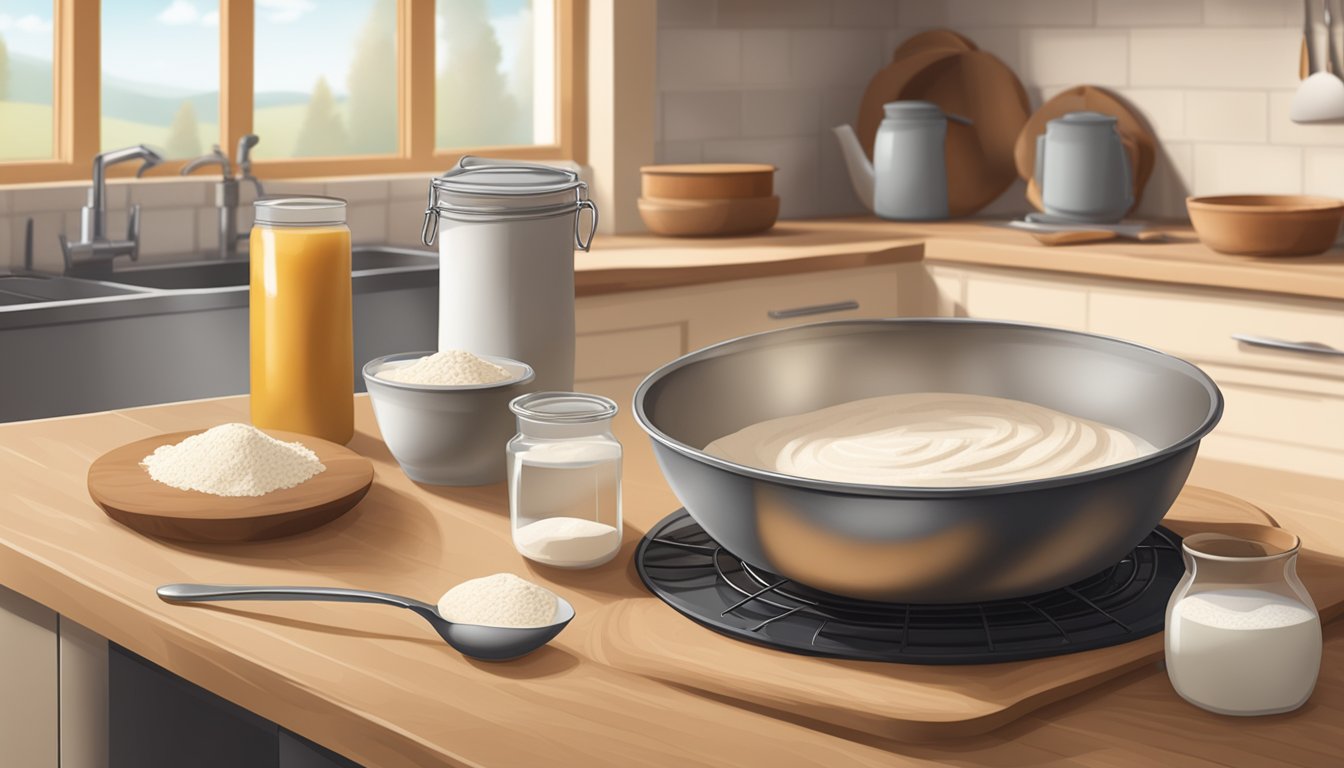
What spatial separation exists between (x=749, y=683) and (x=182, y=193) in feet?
8.64

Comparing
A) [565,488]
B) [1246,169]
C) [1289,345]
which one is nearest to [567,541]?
[565,488]

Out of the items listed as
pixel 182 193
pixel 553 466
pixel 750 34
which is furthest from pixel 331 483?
pixel 750 34

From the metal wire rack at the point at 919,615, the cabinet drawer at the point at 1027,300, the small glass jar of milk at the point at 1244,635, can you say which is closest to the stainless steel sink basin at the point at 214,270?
the cabinet drawer at the point at 1027,300

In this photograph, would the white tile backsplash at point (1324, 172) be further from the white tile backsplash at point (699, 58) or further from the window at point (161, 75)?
the window at point (161, 75)

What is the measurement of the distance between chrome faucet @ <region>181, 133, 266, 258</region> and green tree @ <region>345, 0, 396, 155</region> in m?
0.32

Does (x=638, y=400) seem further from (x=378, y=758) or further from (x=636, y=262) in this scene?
(x=636, y=262)

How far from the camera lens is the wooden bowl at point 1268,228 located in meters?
2.99

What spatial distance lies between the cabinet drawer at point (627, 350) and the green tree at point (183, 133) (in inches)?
39.3

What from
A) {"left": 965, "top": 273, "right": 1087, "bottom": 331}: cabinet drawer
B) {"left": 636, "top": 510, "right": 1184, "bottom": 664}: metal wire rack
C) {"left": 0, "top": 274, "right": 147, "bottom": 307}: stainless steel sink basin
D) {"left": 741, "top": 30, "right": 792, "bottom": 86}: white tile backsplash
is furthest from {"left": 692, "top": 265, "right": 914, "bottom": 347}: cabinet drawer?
{"left": 636, "top": 510, "right": 1184, "bottom": 664}: metal wire rack

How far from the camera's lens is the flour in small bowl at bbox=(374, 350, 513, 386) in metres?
1.26

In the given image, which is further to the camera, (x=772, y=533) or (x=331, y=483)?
(x=331, y=483)

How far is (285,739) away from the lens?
0.94m

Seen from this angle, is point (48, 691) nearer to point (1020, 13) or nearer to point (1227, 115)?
point (1227, 115)

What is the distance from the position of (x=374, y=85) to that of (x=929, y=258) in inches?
52.7
